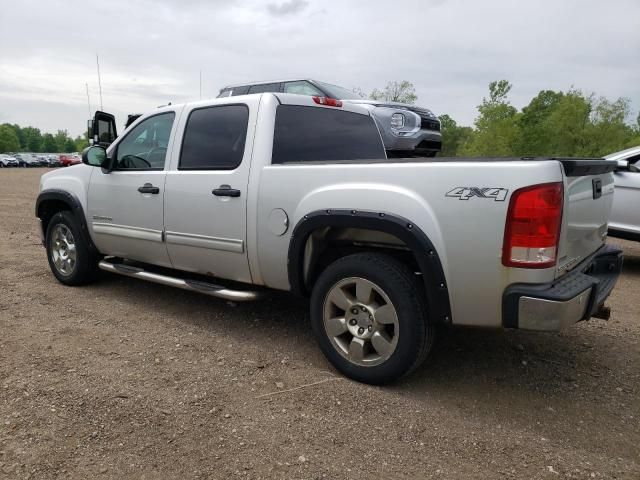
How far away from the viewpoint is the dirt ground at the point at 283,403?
8.11ft

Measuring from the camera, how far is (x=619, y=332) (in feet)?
14.0

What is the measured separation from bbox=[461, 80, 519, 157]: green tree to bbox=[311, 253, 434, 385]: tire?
98.7 ft


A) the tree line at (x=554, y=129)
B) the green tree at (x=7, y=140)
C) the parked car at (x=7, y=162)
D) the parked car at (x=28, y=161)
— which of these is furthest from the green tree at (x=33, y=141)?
the tree line at (x=554, y=129)

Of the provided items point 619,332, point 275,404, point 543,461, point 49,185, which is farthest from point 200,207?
point 619,332

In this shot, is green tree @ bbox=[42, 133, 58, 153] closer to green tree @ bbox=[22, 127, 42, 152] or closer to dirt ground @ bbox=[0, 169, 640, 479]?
green tree @ bbox=[22, 127, 42, 152]

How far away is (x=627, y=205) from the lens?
6707 mm

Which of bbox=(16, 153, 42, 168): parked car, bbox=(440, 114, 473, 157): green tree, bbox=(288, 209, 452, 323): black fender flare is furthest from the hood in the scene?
bbox=(16, 153, 42, 168): parked car

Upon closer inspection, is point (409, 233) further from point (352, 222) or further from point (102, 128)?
point (102, 128)

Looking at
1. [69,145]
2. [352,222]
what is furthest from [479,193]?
[69,145]

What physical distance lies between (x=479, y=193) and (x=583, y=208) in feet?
2.60

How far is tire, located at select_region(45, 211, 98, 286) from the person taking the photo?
202 inches

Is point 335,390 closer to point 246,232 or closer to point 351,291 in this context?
point 351,291

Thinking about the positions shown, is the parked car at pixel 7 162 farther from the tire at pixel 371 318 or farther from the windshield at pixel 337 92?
the tire at pixel 371 318

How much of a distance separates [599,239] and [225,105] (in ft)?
9.31
